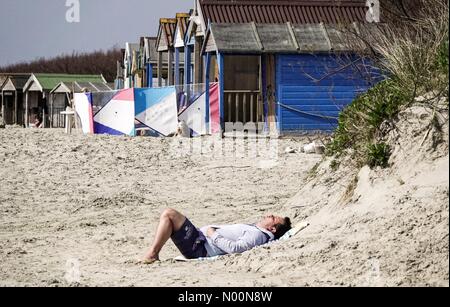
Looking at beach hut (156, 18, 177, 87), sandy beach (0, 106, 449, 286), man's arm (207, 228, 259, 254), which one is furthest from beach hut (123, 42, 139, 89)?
man's arm (207, 228, 259, 254)

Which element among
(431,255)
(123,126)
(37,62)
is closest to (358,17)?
(123,126)

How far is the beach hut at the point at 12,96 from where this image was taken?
6262cm

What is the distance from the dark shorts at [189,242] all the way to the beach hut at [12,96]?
52.8 m

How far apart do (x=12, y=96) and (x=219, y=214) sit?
178 feet

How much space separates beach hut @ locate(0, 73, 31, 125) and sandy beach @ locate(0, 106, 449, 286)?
43635 millimetres

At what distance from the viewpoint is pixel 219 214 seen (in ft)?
43.6

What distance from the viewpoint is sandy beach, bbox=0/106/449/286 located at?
328 inches

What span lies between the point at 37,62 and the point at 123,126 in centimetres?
8541

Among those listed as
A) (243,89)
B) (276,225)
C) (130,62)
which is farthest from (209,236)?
(130,62)

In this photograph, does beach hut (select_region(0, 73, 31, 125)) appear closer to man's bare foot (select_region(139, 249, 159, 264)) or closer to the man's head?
the man's head

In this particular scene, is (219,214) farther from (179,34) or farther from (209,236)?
(179,34)
